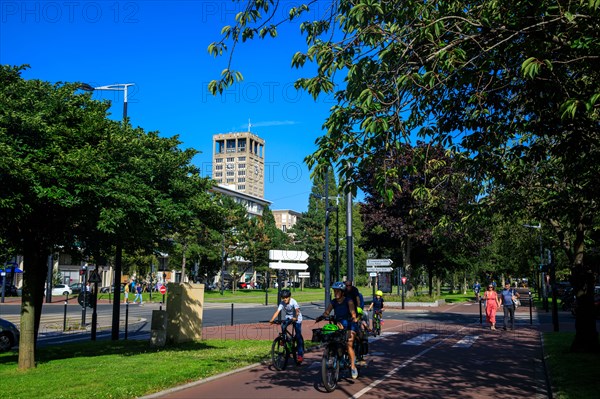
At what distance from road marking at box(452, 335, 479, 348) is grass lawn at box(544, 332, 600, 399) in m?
2.09

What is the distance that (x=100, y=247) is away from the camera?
13406mm

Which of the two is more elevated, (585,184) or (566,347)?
(585,184)

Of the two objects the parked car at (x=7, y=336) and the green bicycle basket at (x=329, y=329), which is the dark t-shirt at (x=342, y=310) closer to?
the green bicycle basket at (x=329, y=329)

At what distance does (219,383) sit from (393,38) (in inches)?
253

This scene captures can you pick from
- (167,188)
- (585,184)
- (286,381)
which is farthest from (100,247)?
(585,184)

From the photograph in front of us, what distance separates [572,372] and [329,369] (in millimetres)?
4893

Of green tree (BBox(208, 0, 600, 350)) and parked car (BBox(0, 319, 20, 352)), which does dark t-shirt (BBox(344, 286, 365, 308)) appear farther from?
parked car (BBox(0, 319, 20, 352))

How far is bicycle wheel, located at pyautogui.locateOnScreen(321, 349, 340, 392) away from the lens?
861 cm

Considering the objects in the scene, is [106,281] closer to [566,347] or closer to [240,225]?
[240,225]

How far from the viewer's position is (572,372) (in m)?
10.2

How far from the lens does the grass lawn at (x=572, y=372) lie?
836 cm

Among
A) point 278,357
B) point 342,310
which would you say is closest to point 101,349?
point 278,357

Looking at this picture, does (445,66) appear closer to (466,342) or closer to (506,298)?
(466,342)

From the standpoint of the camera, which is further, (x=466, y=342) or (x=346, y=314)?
(x=466, y=342)
